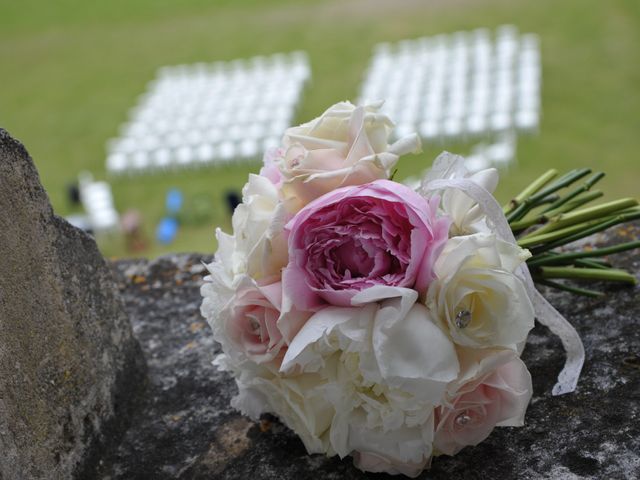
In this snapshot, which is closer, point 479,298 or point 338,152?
point 479,298

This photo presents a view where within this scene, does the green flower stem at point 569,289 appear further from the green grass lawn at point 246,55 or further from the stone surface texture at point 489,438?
the green grass lawn at point 246,55

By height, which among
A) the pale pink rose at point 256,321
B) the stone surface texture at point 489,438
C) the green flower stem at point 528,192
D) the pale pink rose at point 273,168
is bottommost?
the stone surface texture at point 489,438

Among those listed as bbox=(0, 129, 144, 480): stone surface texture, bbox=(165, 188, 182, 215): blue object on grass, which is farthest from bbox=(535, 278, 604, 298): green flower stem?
bbox=(165, 188, 182, 215): blue object on grass

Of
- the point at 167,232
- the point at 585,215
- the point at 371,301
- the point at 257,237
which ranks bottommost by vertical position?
the point at 167,232

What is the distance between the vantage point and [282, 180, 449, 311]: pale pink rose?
1.22 meters

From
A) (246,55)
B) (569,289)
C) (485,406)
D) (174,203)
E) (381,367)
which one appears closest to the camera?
(381,367)

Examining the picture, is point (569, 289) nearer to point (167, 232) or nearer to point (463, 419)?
point (463, 419)

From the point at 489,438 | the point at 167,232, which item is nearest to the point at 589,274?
the point at 489,438

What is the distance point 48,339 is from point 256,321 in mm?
321

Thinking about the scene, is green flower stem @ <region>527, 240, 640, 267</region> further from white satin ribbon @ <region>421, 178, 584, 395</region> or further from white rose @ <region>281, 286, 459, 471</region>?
white rose @ <region>281, 286, 459, 471</region>

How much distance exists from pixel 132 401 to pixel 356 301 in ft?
1.98

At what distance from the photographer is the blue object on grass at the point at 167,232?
1296 cm

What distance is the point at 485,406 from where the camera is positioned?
1269 mm

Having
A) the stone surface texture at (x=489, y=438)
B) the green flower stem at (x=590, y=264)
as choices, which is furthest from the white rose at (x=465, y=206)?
the green flower stem at (x=590, y=264)
